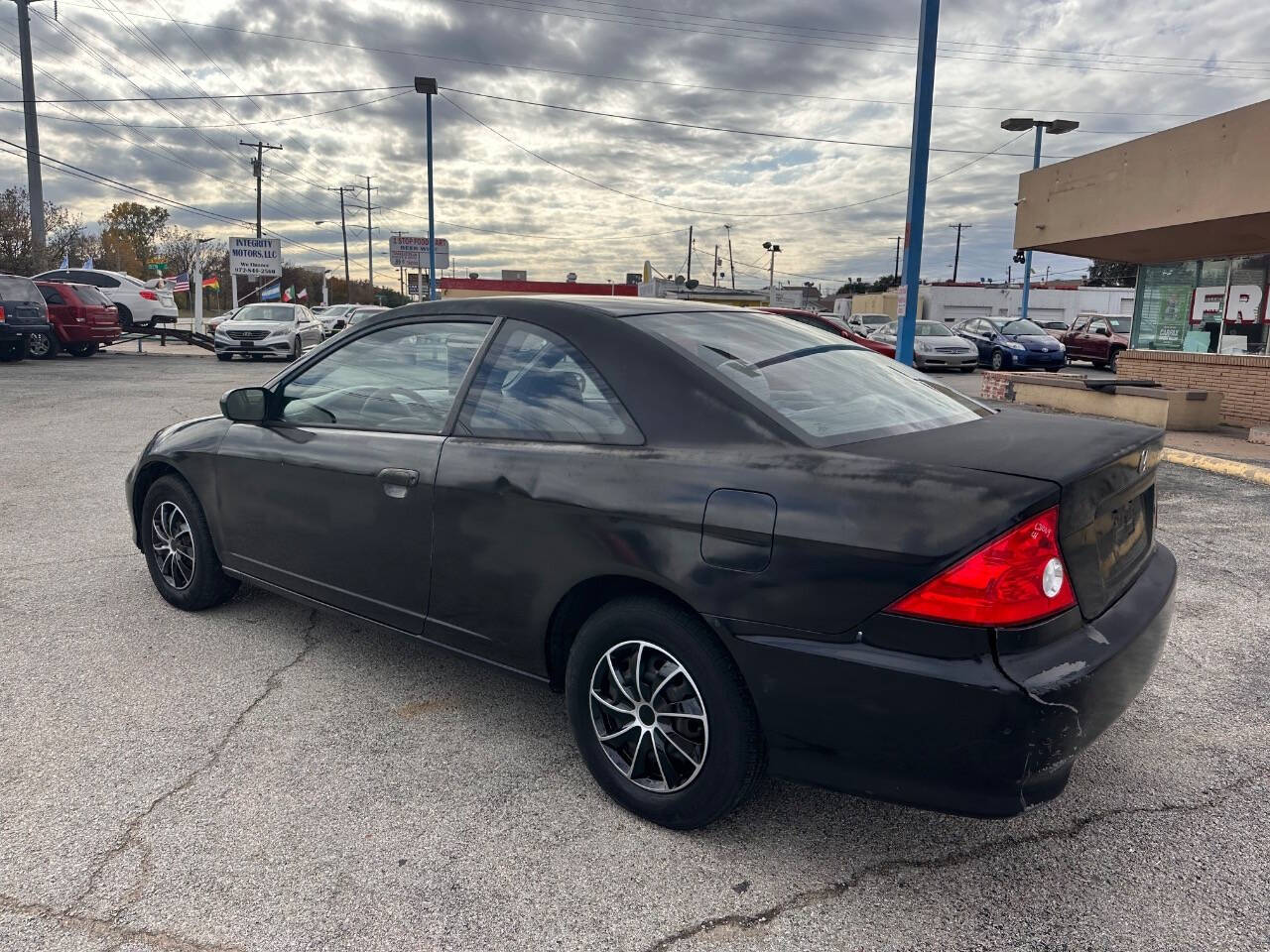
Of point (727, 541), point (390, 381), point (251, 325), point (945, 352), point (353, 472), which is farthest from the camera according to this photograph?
point (945, 352)

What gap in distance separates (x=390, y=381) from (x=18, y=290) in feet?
65.1

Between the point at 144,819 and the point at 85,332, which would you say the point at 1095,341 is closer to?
the point at 85,332

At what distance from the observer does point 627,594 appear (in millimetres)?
2615

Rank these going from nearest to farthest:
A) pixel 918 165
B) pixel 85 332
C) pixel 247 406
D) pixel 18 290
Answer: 1. pixel 247 406
2. pixel 918 165
3. pixel 18 290
4. pixel 85 332

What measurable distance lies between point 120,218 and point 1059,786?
4082 inches

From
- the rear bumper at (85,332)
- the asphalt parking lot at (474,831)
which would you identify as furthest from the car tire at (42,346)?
the asphalt parking lot at (474,831)

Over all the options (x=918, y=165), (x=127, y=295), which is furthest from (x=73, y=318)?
(x=918, y=165)

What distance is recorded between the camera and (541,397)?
2.91 metres

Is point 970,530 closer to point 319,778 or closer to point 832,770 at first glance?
point 832,770

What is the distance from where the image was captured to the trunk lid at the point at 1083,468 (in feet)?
7.20

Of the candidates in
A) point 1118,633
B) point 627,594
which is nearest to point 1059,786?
point 1118,633

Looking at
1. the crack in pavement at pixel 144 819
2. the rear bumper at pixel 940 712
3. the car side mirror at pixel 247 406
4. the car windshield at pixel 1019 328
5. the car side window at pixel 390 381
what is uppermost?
the car windshield at pixel 1019 328

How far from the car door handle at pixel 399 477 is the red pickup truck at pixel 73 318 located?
70.1ft

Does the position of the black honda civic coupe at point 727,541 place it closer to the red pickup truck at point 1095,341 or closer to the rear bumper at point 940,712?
the rear bumper at point 940,712
